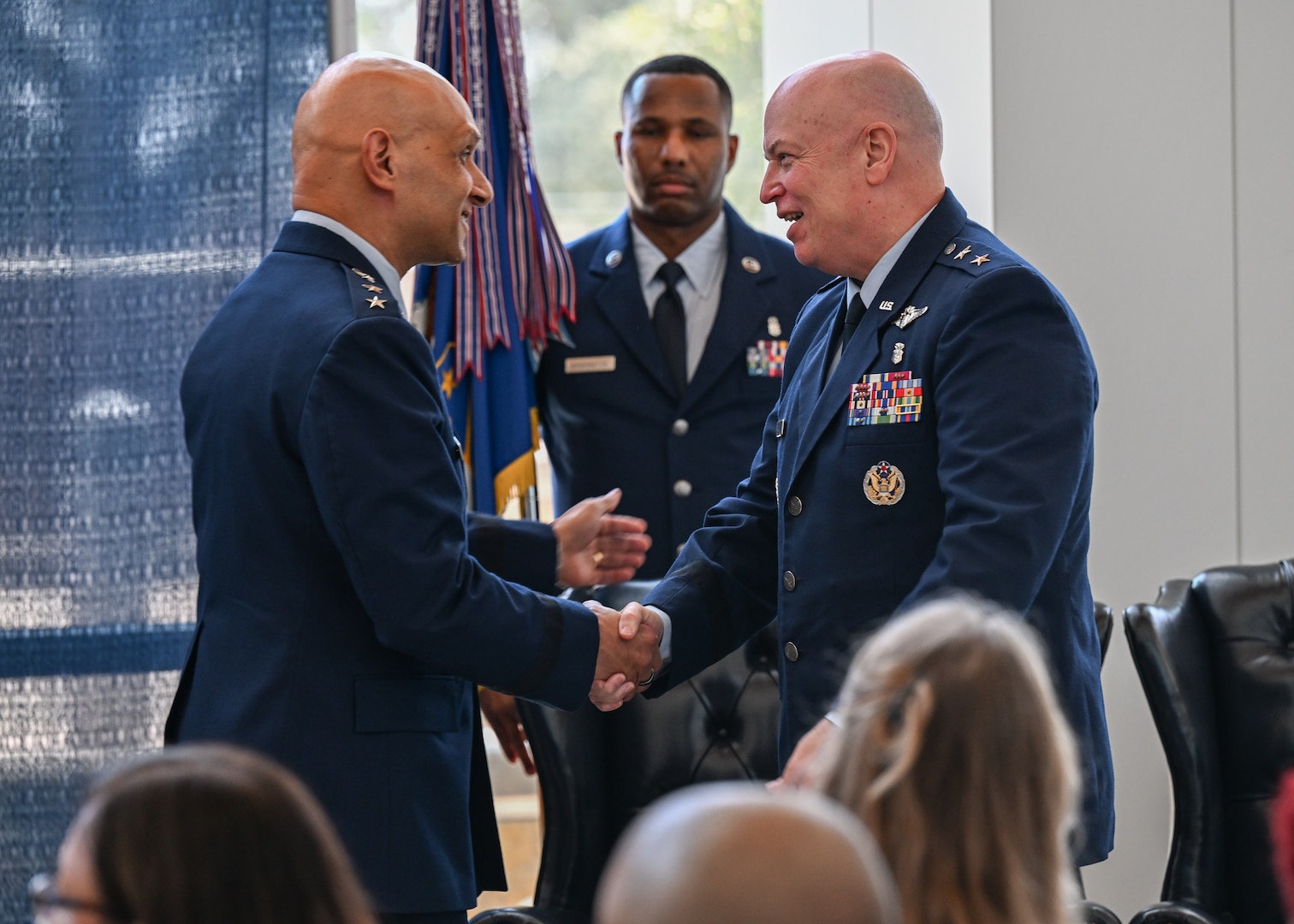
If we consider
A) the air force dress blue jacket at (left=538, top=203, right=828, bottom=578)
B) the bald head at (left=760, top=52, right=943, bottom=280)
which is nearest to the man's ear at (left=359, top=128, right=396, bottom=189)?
the bald head at (left=760, top=52, right=943, bottom=280)

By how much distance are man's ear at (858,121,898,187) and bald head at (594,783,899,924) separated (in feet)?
5.34

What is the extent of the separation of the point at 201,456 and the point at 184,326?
3.62 feet

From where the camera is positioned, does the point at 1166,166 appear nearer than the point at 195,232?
No

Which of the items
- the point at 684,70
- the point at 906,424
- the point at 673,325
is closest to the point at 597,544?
the point at 906,424

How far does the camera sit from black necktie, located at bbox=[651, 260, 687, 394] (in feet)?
11.3

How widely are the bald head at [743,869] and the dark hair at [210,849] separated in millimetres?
241

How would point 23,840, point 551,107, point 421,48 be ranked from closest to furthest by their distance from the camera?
point 23,840
point 421,48
point 551,107

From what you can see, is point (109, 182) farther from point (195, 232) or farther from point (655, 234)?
point (655, 234)

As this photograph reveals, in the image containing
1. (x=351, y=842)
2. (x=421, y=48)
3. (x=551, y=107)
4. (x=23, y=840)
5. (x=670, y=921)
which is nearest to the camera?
(x=670, y=921)

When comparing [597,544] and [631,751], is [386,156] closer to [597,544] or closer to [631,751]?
[597,544]

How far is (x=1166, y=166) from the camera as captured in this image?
3590mm

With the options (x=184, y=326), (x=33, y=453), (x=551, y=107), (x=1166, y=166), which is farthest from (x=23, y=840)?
(x=551, y=107)

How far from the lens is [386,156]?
2232mm

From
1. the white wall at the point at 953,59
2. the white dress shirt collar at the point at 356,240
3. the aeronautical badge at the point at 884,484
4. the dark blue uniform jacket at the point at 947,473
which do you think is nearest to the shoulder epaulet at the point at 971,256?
the dark blue uniform jacket at the point at 947,473
